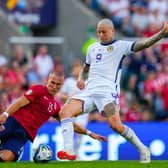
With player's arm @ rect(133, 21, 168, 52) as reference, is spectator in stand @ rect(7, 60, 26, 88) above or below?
below

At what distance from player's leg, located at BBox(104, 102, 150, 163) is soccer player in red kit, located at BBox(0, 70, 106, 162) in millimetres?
402

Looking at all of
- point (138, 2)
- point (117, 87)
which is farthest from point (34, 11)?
point (117, 87)

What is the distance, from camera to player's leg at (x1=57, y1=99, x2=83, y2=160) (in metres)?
12.7

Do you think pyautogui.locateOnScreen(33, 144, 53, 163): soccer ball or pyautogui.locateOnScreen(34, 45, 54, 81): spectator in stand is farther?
pyautogui.locateOnScreen(34, 45, 54, 81): spectator in stand

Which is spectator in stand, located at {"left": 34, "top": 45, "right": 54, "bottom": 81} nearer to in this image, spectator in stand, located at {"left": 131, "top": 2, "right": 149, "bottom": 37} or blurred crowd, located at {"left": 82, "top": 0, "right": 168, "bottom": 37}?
blurred crowd, located at {"left": 82, "top": 0, "right": 168, "bottom": 37}

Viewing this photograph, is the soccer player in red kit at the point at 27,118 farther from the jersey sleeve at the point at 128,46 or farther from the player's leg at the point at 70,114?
the jersey sleeve at the point at 128,46

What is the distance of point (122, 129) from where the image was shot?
12883 millimetres

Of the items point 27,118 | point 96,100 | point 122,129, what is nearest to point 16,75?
point 27,118

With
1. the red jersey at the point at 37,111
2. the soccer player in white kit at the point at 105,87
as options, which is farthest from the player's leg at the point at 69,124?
the red jersey at the point at 37,111

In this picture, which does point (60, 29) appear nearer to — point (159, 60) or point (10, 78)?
point (159, 60)

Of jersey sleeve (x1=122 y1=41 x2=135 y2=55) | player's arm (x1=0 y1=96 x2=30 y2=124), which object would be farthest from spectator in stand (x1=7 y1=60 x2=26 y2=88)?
jersey sleeve (x1=122 y1=41 x2=135 y2=55)

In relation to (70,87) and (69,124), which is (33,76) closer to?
(70,87)

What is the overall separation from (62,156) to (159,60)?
10.4m

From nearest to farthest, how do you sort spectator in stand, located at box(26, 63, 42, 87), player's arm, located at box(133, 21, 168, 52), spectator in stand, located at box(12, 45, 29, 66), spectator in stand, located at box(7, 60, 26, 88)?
player's arm, located at box(133, 21, 168, 52) < spectator in stand, located at box(7, 60, 26, 88) < spectator in stand, located at box(26, 63, 42, 87) < spectator in stand, located at box(12, 45, 29, 66)
